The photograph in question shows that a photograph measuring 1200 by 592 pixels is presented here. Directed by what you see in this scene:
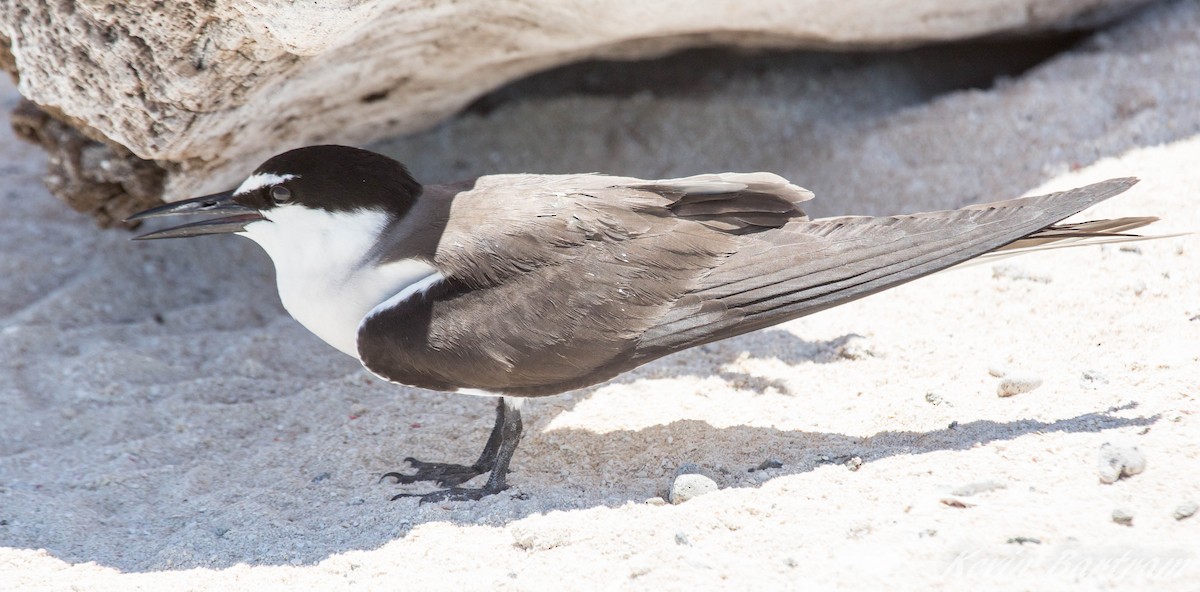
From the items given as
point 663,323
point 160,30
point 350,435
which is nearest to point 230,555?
point 350,435

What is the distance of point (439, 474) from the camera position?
365 cm

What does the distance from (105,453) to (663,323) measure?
6.92 feet

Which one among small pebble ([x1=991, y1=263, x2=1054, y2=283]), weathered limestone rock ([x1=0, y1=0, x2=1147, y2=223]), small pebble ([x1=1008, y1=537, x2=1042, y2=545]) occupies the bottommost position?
small pebble ([x1=1008, y1=537, x2=1042, y2=545])

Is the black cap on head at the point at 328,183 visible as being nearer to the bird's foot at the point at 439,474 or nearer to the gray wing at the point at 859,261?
the bird's foot at the point at 439,474

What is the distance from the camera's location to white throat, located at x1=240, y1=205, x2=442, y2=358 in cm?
345

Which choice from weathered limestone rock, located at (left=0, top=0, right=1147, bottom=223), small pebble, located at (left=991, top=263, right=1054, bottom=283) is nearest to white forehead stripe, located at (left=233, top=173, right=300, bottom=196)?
weathered limestone rock, located at (left=0, top=0, right=1147, bottom=223)

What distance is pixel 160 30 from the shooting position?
3.68 meters

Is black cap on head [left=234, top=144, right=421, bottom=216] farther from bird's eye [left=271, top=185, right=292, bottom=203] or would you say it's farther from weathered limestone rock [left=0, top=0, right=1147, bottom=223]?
weathered limestone rock [left=0, top=0, right=1147, bottom=223]

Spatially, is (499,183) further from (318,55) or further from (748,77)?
(748,77)

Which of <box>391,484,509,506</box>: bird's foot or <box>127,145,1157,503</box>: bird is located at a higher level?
<box>127,145,1157,503</box>: bird

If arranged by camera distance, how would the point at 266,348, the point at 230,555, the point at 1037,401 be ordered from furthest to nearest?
the point at 266,348 < the point at 1037,401 < the point at 230,555

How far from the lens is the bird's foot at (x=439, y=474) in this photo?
3.61 meters

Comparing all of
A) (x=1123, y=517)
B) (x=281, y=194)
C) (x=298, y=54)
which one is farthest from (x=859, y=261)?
(x=298, y=54)

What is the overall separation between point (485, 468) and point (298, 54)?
1.59 metres
